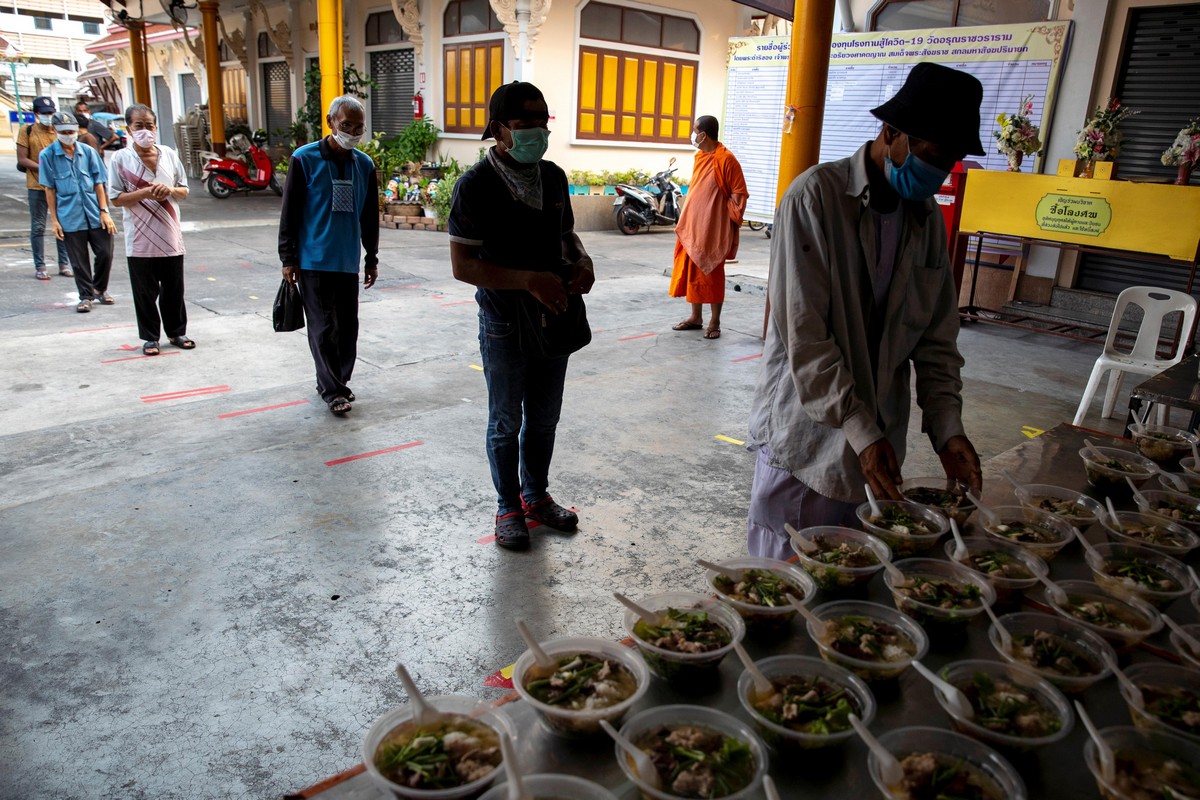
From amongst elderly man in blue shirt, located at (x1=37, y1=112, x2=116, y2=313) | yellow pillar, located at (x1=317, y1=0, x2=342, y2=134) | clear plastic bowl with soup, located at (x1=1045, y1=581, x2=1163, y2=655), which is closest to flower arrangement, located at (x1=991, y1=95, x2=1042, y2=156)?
clear plastic bowl with soup, located at (x1=1045, y1=581, x2=1163, y2=655)

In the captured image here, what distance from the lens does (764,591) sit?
57.4 inches

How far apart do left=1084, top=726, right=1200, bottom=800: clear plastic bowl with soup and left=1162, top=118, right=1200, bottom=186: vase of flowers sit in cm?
625

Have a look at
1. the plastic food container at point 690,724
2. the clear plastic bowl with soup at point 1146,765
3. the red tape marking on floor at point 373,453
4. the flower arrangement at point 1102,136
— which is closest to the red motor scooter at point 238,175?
the red tape marking on floor at point 373,453

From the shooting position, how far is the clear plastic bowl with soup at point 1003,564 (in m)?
1.55

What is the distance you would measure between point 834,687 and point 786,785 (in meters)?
0.21

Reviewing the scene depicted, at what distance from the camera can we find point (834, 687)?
124 cm

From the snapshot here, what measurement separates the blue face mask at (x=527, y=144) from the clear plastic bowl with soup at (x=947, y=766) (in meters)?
2.14

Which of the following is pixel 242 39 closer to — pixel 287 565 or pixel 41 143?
pixel 41 143

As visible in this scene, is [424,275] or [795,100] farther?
[424,275]

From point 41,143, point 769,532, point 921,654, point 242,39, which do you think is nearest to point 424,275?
point 41,143

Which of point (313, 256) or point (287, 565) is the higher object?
point (313, 256)

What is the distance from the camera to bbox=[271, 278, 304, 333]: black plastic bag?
457cm

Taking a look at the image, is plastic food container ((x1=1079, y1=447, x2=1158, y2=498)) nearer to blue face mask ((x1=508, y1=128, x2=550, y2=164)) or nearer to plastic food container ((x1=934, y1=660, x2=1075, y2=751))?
plastic food container ((x1=934, y1=660, x2=1075, y2=751))

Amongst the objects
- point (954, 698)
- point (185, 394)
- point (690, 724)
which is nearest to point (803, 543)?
point (954, 698)
